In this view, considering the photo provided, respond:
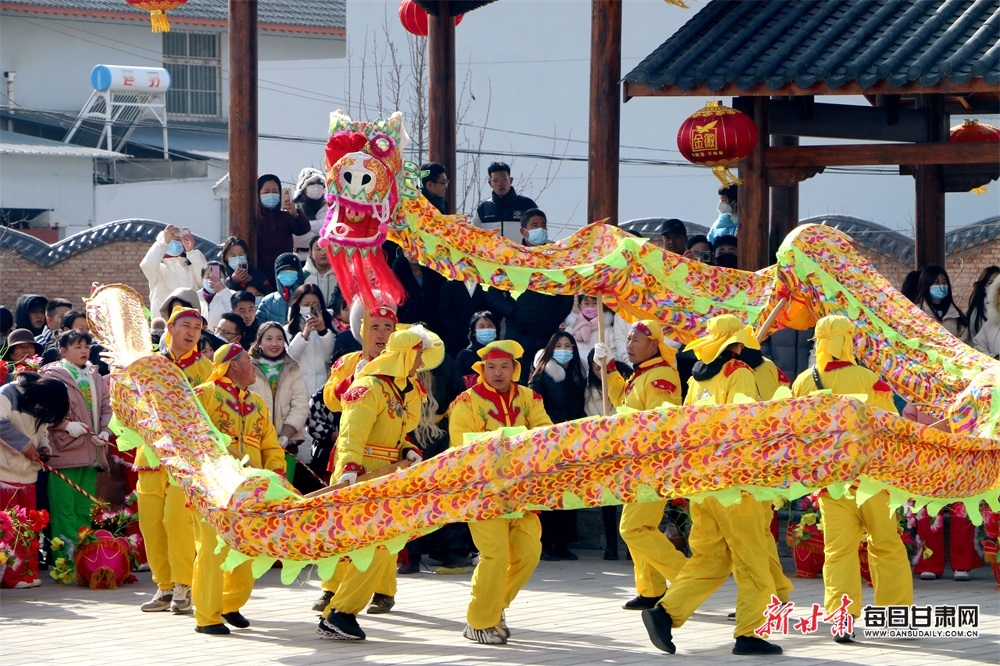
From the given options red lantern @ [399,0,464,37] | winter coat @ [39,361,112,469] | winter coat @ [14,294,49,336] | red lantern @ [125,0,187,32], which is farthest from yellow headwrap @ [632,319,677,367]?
red lantern @ [399,0,464,37]

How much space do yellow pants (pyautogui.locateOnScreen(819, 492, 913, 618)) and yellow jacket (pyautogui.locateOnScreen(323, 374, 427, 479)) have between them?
2.02 meters

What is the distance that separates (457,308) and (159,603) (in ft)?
9.19

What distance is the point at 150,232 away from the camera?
16.4m

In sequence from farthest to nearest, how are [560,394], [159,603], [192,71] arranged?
[192,71] → [560,394] → [159,603]

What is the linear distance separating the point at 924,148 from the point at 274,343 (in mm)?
4405

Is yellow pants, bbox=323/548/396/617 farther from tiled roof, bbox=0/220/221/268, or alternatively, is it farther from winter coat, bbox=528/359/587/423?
tiled roof, bbox=0/220/221/268

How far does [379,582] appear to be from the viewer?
25.1 ft

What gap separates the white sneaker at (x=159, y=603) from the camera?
8125mm

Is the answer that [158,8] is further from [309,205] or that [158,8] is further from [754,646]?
[754,646]

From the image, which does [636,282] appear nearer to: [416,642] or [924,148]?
[416,642]

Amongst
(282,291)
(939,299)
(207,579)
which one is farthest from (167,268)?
(939,299)

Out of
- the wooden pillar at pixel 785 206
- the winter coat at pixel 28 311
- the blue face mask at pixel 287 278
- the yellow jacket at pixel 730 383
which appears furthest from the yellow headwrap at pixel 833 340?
the winter coat at pixel 28 311

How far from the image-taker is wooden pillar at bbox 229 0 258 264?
11.6m

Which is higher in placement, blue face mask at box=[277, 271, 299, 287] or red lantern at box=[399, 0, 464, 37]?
red lantern at box=[399, 0, 464, 37]
